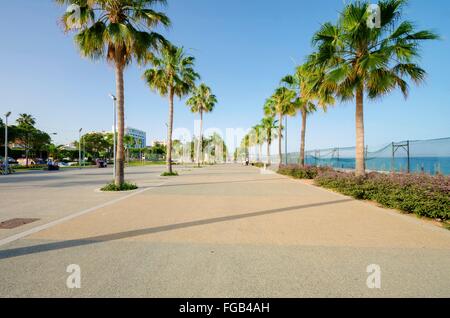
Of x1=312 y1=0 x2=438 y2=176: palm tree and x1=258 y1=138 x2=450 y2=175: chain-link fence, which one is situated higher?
x1=312 y1=0 x2=438 y2=176: palm tree

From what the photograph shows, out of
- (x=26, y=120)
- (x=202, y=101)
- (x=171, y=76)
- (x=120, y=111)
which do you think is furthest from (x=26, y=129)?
(x=120, y=111)

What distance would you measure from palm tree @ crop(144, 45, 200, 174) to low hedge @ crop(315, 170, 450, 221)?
16366 mm

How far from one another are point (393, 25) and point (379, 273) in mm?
10818

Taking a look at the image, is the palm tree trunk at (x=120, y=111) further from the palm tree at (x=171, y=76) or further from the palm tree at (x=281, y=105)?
the palm tree at (x=281, y=105)

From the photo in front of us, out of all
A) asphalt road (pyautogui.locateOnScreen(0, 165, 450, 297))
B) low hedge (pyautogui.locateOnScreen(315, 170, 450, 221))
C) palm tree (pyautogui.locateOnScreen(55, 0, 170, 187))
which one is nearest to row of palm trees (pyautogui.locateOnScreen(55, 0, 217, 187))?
palm tree (pyautogui.locateOnScreen(55, 0, 170, 187))

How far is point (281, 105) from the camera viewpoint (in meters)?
26.2

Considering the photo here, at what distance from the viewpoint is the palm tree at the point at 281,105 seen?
22.6 meters

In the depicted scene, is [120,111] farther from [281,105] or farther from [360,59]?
[281,105]

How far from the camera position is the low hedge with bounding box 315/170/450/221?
6066mm

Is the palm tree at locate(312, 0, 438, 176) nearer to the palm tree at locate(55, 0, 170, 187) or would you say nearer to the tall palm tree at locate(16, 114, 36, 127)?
the palm tree at locate(55, 0, 170, 187)

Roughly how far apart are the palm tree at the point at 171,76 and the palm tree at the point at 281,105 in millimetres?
9052

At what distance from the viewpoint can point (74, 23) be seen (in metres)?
10.6

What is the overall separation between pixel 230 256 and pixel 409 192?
6272 millimetres
